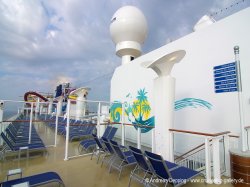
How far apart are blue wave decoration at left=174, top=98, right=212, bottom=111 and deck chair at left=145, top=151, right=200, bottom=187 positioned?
2.72m

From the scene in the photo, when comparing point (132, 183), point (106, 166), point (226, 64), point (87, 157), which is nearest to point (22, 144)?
point (87, 157)

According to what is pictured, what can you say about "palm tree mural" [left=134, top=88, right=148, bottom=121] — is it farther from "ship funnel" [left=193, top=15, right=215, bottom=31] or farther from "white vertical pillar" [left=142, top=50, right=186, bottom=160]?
"ship funnel" [left=193, top=15, right=215, bottom=31]

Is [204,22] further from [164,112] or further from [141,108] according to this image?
[164,112]

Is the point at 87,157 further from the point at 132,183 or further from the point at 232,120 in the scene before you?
the point at 232,120

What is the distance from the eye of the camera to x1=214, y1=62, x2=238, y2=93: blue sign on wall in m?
4.40

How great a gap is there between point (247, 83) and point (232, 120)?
1013 millimetres

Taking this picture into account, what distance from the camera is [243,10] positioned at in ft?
14.4

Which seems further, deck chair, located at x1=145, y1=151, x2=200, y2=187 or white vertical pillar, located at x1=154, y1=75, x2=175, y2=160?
white vertical pillar, located at x1=154, y1=75, x2=175, y2=160

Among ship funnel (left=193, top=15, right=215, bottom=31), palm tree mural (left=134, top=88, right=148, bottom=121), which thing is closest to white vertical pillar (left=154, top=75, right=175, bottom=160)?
palm tree mural (left=134, top=88, right=148, bottom=121)

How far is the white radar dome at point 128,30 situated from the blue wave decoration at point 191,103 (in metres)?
5.95

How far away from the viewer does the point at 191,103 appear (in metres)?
5.49

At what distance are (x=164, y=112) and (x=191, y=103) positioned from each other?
1.94 metres

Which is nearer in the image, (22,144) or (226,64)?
(226,64)

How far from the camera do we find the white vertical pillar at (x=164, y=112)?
3.95 metres
